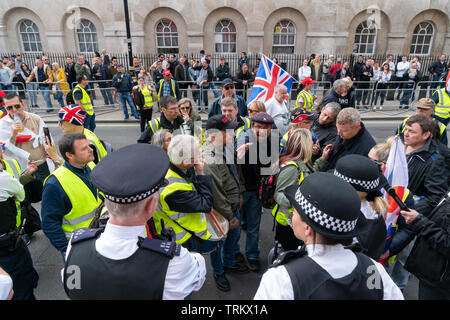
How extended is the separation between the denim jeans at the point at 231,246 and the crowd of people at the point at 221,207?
2cm

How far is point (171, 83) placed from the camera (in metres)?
8.97

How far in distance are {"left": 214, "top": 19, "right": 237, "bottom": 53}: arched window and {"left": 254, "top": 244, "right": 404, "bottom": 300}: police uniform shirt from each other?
20.0 metres

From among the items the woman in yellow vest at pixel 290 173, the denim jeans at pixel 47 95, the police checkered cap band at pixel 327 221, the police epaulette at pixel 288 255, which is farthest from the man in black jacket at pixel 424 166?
the denim jeans at pixel 47 95

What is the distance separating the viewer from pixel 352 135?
3.68 m

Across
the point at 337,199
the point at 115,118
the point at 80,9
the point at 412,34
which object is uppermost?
the point at 80,9

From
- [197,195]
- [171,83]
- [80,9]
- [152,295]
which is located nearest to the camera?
[152,295]

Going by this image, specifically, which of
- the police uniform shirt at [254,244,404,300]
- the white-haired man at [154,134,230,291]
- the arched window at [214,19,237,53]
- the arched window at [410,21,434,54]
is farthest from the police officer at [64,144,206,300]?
the arched window at [410,21,434,54]

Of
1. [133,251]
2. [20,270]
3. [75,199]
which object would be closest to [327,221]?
[133,251]

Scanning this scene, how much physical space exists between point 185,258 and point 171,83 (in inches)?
316

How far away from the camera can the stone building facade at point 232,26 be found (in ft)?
61.0

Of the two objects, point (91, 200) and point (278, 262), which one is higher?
point (278, 262)

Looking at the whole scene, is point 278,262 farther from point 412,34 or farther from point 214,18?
point 412,34

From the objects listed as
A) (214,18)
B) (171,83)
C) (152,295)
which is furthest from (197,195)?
(214,18)

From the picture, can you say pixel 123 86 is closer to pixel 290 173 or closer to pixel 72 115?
pixel 72 115
